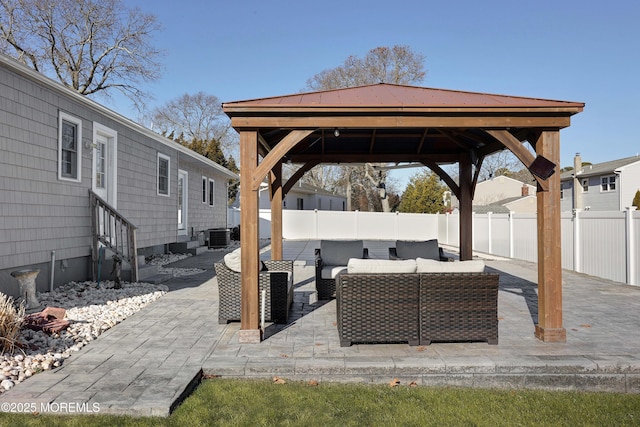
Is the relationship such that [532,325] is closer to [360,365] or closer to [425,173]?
[360,365]

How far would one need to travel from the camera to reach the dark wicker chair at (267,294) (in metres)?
5.47

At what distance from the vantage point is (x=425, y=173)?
1283 inches

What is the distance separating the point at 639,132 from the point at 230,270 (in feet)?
103

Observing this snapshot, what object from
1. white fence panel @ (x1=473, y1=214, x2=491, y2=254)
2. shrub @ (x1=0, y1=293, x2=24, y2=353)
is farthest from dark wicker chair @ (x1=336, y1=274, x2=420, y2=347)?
white fence panel @ (x1=473, y1=214, x2=491, y2=254)

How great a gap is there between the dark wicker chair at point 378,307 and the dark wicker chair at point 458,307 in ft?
0.41

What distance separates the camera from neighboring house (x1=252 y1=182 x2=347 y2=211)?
1123 inches

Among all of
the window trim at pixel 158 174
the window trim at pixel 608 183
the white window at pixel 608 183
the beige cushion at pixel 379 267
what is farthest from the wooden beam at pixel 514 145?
the white window at pixel 608 183

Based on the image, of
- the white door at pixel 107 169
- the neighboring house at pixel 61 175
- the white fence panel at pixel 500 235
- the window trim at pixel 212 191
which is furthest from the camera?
the window trim at pixel 212 191

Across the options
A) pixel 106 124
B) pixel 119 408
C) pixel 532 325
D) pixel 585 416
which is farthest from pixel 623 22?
pixel 119 408

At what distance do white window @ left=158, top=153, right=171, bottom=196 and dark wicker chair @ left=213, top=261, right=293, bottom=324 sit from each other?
7.68 meters

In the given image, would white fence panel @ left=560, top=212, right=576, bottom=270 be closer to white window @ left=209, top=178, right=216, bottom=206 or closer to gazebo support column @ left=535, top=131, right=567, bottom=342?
gazebo support column @ left=535, top=131, right=567, bottom=342

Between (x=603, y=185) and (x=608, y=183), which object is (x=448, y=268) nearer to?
(x=608, y=183)

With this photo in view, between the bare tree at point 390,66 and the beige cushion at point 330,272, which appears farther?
the bare tree at point 390,66

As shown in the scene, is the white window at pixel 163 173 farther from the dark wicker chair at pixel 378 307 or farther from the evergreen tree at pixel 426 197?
the evergreen tree at pixel 426 197
